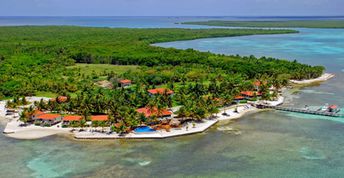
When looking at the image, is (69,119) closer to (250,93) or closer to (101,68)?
(250,93)

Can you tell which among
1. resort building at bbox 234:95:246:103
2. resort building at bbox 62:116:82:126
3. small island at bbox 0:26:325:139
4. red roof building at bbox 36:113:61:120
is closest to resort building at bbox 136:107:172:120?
small island at bbox 0:26:325:139

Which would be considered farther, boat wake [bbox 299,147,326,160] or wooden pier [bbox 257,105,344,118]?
wooden pier [bbox 257,105,344,118]

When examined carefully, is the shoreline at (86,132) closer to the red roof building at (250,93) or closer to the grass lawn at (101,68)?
the red roof building at (250,93)

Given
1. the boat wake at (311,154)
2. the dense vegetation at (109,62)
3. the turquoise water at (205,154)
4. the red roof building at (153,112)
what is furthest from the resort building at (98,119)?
the boat wake at (311,154)

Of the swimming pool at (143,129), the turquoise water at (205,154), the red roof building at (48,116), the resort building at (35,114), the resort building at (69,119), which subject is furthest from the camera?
the resort building at (35,114)

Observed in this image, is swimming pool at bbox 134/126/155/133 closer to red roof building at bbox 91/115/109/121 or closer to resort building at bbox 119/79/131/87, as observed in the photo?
red roof building at bbox 91/115/109/121

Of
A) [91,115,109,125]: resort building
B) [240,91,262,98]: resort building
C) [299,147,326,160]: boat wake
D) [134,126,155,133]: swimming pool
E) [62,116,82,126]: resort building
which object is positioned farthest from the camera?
[240,91,262,98]: resort building

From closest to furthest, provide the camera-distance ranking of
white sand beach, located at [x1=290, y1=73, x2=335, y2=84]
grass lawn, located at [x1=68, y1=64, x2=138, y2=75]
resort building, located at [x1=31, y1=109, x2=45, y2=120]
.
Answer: resort building, located at [x1=31, y1=109, x2=45, y2=120] < white sand beach, located at [x1=290, y1=73, x2=335, y2=84] < grass lawn, located at [x1=68, y1=64, x2=138, y2=75]

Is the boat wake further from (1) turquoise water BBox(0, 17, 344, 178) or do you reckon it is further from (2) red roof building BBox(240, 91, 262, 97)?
(2) red roof building BBox(240, 91, 262, 97)

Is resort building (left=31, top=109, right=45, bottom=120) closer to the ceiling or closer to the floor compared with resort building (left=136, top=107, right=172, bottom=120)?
closer to the floor

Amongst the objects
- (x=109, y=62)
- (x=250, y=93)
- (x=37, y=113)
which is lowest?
(x=37, y=113)

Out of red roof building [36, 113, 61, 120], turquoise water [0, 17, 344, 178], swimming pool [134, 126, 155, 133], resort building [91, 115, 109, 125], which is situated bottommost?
turquoise water [0, 17, 344, 178]

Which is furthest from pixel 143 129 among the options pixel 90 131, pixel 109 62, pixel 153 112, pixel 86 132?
pixel 109 62
